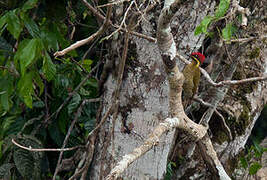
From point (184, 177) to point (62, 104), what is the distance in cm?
97

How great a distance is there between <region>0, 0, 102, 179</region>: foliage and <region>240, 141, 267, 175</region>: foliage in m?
1.05

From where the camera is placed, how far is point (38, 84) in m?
2.08

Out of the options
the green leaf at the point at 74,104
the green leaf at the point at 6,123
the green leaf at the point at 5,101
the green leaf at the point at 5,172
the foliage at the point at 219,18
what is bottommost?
the green leaf at the point at 5,172

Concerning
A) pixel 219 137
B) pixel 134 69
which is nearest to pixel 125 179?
pixel 134 69

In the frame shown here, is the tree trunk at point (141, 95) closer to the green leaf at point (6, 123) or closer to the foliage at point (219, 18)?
the foliage at point (219, 18)

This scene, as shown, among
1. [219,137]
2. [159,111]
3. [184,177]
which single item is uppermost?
[159,111]

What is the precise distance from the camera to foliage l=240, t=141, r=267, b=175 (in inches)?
99.7

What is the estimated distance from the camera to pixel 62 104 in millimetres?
2424

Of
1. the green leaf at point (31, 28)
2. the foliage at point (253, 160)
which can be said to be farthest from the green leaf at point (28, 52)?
the foliage at point (253, 160)

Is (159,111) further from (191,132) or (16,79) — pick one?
(16,79)

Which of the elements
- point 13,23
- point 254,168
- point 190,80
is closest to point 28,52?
point 13,23

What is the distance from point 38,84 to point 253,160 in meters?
1.64

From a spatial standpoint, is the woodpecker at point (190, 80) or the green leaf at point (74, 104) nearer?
the woodpecker at point (190, 80)

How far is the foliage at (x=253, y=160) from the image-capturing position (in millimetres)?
2531
